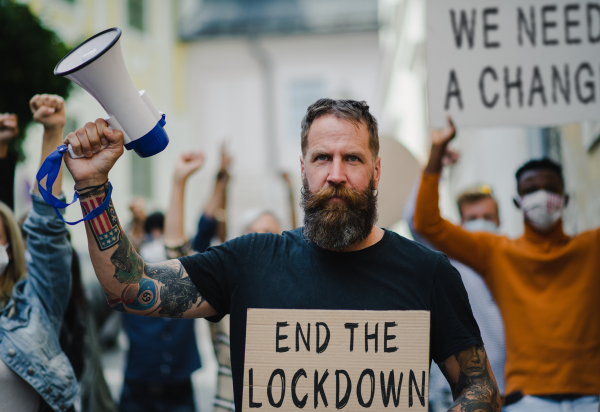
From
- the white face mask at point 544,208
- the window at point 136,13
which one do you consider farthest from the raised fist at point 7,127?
the window at point 136,13

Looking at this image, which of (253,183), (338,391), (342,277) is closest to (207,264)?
(342,277)

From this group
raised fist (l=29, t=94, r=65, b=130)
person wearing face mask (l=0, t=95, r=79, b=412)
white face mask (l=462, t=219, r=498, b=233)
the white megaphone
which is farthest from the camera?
white face mask (l=462, t=219, r=498, b=233)

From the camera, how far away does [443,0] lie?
3.60 m

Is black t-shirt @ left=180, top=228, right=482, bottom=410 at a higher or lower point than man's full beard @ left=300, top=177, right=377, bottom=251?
lower

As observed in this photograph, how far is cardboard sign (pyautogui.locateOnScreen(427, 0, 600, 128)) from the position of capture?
3465mm

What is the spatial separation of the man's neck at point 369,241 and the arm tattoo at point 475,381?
1.55ft

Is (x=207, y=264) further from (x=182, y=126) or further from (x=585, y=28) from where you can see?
(x=182, y=126)

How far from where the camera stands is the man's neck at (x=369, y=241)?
85.4 inches

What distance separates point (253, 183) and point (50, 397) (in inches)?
782

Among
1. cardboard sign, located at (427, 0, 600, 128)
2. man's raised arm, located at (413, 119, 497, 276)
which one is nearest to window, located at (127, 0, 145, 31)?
cardboard sign, located at (427, 0, 600, 128)

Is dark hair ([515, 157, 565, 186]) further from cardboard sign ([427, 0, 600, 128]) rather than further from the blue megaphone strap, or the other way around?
the blue megaphone strap

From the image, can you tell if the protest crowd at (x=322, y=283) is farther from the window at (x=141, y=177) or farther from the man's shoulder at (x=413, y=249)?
the window at (x=141, y=177)

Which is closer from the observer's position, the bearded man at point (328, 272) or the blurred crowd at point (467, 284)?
the bearded man at point (328, 272)

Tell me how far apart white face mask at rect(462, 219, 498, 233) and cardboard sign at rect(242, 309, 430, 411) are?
231cm
